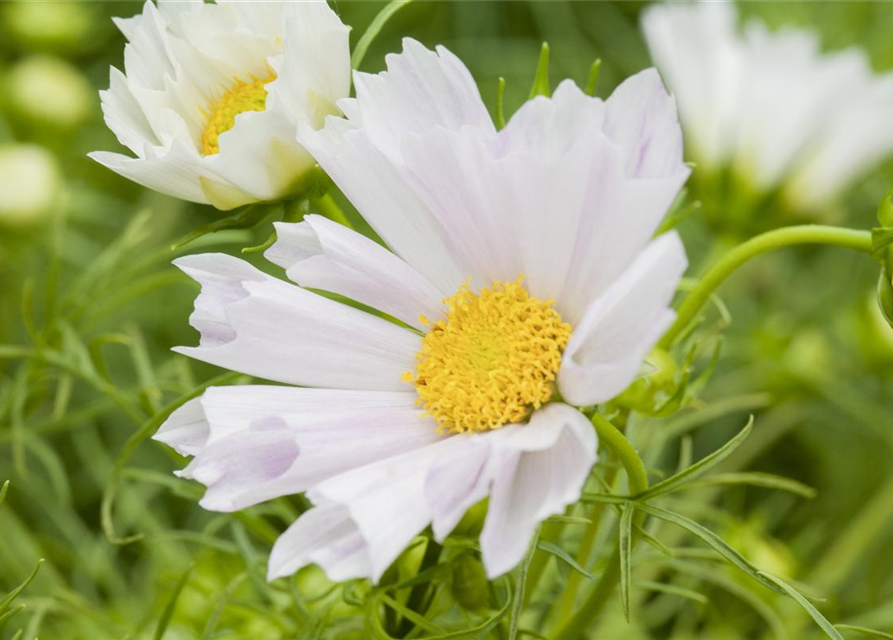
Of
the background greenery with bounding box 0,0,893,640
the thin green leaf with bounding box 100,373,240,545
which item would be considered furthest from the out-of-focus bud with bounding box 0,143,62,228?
the thin green leaf with bounding box 100,373,240,545

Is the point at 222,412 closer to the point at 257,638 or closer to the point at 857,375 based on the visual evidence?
the point at 257,638

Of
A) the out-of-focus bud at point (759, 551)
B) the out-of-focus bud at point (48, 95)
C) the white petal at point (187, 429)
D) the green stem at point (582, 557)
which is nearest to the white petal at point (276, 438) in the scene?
the white petal at point (187, 429)

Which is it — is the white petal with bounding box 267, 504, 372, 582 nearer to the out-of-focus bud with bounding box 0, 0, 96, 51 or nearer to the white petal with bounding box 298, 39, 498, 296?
the white petal with bounding box 298, 39, 498, 296

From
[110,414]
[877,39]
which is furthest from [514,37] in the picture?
[110,414]

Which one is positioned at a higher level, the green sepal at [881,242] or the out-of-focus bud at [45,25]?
the out-of-focus bud at [45,25]

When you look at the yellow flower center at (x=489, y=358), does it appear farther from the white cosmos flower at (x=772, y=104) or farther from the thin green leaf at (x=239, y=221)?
the white cosmos flower at (x=772, y=104)
